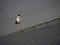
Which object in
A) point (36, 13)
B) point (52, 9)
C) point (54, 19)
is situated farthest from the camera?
point (36, 13)

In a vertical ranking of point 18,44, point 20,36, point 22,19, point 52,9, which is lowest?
point 18,44

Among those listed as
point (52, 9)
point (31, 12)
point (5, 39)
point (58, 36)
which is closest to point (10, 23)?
point (5, 39)

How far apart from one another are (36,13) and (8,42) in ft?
3.57

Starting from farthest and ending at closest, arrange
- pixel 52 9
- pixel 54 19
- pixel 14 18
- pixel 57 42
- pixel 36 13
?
1. pixel 14 18
2. pixel 36 13
3. pixel 52 9
4. pixel 54 19
5. pixel 57 42

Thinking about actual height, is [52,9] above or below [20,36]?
above

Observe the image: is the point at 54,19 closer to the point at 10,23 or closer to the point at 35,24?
the point at 35,24

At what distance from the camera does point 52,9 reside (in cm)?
298

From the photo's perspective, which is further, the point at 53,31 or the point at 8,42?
the point at 8,42

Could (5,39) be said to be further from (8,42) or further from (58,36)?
(58,36)

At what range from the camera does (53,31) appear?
2641 millimetres


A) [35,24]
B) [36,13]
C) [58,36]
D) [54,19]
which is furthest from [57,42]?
[36,13]

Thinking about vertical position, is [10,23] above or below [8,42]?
above

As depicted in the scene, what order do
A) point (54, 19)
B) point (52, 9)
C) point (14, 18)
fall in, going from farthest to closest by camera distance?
point (14, 18), point (52, 9), point (54, 19)

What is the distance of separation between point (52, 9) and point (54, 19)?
32 cm
